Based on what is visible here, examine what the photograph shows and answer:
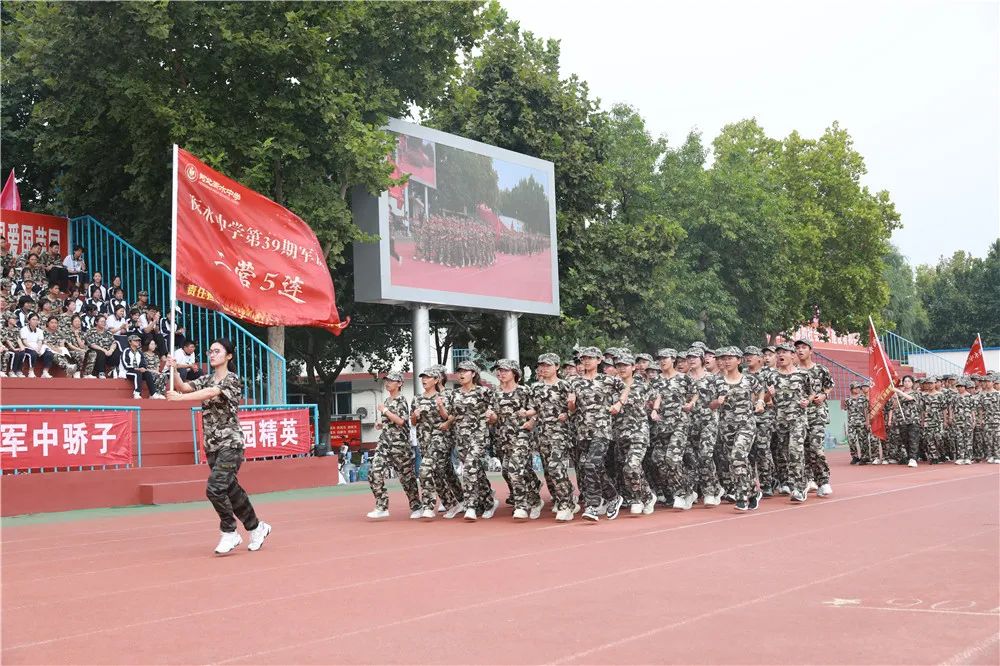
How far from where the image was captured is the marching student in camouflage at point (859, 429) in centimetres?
2327

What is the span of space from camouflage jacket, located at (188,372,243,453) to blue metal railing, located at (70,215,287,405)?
11.0 metres

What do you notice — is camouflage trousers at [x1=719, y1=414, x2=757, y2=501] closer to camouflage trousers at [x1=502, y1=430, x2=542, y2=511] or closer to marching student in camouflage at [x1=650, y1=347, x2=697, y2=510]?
marching student in camouflage at [x1=650, y1=347, x2=697, y2=510]

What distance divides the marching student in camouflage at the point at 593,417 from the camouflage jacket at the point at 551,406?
11cm

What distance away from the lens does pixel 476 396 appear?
40.5 ft

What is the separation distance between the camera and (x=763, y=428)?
13.2 m

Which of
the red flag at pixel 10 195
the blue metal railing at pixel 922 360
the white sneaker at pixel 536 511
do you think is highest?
the red flag at pixel 10 195

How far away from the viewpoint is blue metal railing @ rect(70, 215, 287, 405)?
20766 mm

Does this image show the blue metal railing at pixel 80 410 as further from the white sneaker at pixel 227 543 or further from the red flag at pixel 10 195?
the red flag at pixel 10 195

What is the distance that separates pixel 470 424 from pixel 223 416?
3.46 m

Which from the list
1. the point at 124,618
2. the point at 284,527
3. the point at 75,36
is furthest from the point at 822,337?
the point at 124,618

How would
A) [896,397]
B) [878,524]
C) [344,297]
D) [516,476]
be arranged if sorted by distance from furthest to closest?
[344,297], [896,397], [516,476], [878,524]

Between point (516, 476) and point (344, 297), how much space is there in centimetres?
1465

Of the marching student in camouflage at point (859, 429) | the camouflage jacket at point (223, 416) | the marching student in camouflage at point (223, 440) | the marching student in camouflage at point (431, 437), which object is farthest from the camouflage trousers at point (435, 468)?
the marching student in camouflage at point (859, 429)

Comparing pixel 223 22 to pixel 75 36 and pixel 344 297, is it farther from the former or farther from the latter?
pixel 344 297
